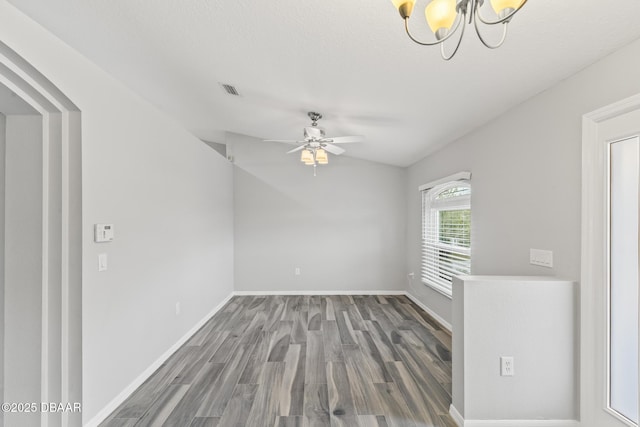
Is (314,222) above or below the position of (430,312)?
above

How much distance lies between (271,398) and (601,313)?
7.63 ft

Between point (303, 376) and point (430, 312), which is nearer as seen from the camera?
point (303, 376)

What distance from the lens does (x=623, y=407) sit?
1633mm

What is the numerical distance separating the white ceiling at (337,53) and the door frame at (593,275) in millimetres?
542

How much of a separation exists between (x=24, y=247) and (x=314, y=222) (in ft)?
12.4

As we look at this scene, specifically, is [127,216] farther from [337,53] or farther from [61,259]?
[337,53]

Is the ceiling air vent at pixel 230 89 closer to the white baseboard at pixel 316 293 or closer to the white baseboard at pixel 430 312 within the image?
the white baseboard at pixel 316 293

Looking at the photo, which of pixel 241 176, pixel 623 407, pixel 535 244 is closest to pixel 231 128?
pixel 241 176

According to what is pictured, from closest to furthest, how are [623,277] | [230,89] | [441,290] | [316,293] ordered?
[623,277]
[230,89]
[441,290]
[316,293]

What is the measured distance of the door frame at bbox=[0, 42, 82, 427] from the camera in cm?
175

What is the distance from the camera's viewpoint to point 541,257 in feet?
6.92

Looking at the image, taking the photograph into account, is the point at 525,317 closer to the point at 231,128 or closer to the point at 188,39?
the point at 188,39

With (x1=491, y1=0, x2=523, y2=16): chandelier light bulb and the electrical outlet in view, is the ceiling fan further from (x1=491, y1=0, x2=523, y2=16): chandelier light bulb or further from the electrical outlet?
the electrical outlet

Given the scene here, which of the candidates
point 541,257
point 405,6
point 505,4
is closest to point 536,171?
point 541,257
